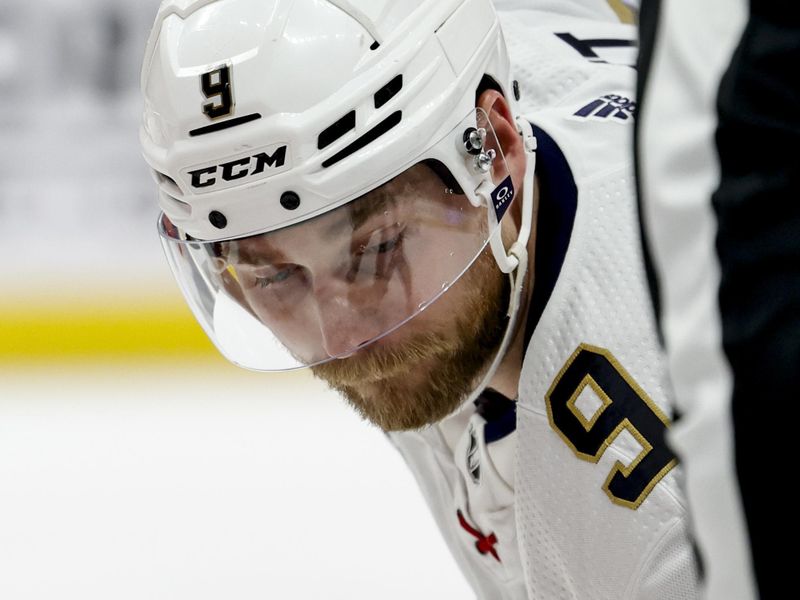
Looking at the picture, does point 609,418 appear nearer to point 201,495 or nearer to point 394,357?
point 394,357

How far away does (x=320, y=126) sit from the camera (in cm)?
102

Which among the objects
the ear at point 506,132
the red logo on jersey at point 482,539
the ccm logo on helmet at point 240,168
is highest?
the ccm logo on helmet at point 240,168

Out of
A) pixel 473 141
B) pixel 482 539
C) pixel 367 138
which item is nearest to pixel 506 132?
pixel 473 141

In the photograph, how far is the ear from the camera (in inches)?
45.2

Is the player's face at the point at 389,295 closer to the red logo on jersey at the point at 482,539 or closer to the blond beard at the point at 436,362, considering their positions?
the blond beard at the point at 436,362

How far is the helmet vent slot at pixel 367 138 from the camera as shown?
1.04 meters

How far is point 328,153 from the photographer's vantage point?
3.38 ft

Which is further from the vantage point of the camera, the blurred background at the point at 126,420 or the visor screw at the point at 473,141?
the blurred background at the point at 126,420

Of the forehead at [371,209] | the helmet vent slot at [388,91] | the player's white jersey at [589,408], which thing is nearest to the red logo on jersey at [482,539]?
the player's white jersey at [589,408]

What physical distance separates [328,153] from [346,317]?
17 centimetres

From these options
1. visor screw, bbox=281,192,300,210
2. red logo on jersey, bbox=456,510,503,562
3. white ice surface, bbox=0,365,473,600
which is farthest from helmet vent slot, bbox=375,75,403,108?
white ice surface, bbox=0,365,473,600

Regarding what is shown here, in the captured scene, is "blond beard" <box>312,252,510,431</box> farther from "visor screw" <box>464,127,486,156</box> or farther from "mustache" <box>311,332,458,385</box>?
"visor screw" <box>464,127,486,156</box>

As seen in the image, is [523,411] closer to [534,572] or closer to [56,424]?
[534,572]

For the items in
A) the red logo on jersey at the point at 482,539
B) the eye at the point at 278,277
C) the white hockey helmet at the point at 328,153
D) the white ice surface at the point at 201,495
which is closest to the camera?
the white hockey helmet at the point at 328,153
